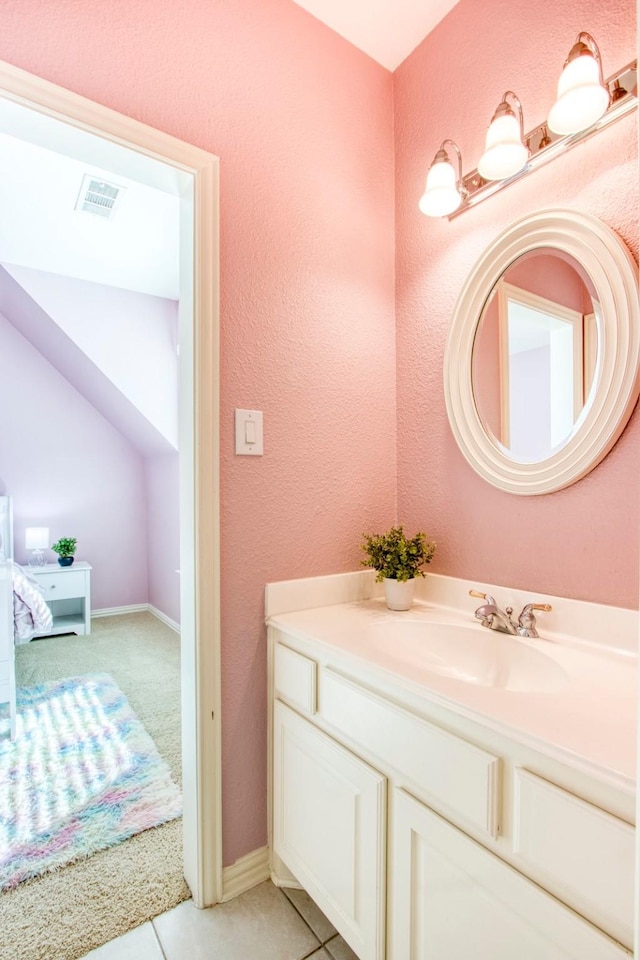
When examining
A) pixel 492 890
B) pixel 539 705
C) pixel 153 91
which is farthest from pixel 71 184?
pixel 492 890

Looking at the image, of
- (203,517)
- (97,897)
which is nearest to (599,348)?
(203,517)

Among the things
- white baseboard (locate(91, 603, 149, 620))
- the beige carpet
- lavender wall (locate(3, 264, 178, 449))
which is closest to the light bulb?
the beige carpet

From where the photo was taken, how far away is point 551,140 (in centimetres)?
113

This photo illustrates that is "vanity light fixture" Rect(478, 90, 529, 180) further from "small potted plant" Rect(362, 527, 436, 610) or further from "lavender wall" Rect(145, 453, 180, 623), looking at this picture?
"lavender wall" Rect(145, 453, 180, 623)

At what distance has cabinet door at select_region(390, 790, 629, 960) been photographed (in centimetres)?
65

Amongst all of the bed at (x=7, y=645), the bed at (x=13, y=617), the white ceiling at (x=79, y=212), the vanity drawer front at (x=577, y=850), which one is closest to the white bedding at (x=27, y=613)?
the bed at (x=13, y=617)

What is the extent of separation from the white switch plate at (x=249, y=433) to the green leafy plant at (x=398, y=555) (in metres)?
0.47

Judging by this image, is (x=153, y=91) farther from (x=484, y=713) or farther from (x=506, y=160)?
(x=484, y=713)

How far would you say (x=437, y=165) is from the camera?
1.33 meters

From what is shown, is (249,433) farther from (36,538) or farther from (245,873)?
(36,538)

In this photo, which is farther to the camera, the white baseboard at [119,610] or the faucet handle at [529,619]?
the white baseboard at [119,610]

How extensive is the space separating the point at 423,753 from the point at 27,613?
97.4 inches

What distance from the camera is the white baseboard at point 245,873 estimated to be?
4.19ft

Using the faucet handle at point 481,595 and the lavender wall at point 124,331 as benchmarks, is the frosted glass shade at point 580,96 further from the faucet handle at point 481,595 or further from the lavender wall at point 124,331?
the lavender wall at point 124,331
